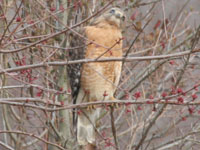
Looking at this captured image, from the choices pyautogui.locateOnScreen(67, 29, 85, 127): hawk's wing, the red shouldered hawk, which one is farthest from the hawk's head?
pyautogui.locateOnScreen(67, 29, 85, 127): hawk's wing

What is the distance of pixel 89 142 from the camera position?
5.98 meters

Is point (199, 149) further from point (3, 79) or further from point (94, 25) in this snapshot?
point (3, 79)

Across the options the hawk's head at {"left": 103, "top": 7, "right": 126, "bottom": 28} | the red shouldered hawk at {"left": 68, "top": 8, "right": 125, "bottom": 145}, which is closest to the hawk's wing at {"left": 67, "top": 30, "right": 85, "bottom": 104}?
the red shouldered hawk at {"left": 68, "top": 8, "right": 125, "bottom": 145}

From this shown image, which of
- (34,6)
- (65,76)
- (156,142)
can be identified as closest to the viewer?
(34,6)

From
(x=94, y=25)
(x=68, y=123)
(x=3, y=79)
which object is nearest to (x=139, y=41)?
(x=94, y=25)

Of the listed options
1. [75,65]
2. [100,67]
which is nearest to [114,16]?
[100,67]

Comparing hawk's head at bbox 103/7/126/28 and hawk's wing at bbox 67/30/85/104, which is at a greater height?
hawk's head at bbox 103/7/126/28

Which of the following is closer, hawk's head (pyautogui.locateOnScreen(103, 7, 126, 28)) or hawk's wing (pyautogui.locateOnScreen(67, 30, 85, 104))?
hawk's wing (pyautogui.locateOnScreen(67, 30, 85, 104))

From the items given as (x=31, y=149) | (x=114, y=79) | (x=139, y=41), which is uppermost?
(x=139, y=41)

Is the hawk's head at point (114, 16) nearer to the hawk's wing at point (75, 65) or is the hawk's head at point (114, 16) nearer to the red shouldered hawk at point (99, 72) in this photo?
the red shouldered hawk at point (99, 72)

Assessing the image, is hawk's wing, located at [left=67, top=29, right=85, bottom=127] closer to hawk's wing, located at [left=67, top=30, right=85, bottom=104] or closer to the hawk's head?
hawk's wing, located at [left=67, top=30, right=85, bottom=104]

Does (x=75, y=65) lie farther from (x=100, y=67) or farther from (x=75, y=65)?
(x=100, y=67)

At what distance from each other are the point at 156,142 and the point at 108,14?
7.86ft

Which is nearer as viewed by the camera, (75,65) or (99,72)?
(99,72)
